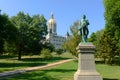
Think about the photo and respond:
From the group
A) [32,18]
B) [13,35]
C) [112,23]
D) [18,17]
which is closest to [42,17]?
[32,18]

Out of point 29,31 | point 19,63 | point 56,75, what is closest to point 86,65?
point 56,75

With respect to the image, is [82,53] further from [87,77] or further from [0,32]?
[0,32]

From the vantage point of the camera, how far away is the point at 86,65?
2167cm

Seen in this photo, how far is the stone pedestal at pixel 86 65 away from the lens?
69.9 ft

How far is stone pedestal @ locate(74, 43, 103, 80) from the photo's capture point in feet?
69.9

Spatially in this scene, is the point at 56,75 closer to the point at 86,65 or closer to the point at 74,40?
the point at 86,65

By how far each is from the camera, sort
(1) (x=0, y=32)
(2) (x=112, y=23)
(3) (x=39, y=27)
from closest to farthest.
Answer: (2) (x=112, y=23) → (1) (x=0, y=32) → (3) (x=39, y=27)

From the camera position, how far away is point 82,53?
2184cm

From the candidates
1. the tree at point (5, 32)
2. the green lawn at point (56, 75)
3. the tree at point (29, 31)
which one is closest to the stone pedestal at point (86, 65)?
the green lawn at point (56, 75)

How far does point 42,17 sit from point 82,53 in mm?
60961

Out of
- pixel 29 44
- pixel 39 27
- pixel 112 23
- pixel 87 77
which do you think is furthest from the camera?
pixel 39 27

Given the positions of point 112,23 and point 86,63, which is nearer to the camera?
point 86,63

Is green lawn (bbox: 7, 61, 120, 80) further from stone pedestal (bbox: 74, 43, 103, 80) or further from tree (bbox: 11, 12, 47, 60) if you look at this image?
tree (bbox: 11, 12, 47, 60)

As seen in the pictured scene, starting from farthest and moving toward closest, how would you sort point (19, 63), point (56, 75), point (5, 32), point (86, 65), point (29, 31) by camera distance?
point (29, 31)
point (19, 63)
point (5, 32)
point (56, 75)
point (86, 65)
